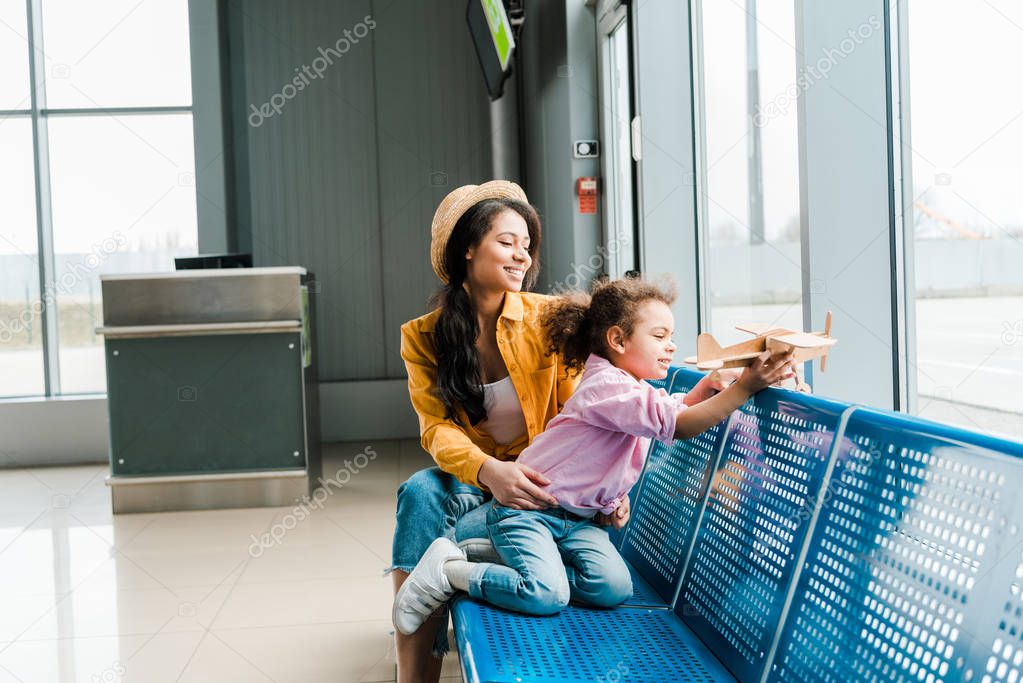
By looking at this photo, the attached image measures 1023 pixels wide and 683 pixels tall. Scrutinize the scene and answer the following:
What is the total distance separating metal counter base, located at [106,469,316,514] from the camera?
4699mm

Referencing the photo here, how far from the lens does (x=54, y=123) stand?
6500 mm

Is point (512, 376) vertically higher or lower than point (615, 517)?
higher

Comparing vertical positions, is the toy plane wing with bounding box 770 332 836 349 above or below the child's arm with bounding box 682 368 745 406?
above

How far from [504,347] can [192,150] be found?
524 cm

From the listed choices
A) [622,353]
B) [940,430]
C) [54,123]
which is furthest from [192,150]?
[940,430]

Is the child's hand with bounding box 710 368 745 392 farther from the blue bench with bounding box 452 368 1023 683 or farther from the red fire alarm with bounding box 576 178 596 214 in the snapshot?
the red fire alarm with bounding box 576 178 596 214

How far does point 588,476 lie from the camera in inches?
75.2

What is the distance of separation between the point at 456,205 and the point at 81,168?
532 cm

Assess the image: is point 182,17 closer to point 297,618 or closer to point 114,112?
point 114,112

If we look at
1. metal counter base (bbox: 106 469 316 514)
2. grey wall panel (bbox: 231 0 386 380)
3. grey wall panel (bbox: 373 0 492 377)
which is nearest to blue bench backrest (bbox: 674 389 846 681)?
metal counter base (bbox: 106 469 316 514)

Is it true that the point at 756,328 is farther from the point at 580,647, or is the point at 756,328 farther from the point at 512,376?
the point at 512,376

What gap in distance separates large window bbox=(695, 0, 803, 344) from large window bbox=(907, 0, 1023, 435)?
1.38 feet

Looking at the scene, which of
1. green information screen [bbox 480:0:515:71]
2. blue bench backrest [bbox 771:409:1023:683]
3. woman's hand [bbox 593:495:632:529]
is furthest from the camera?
green information screen [bbox 480:0:515:71]

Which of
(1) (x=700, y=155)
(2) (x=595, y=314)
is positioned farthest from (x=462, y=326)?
(1) (x=700, y=155)
